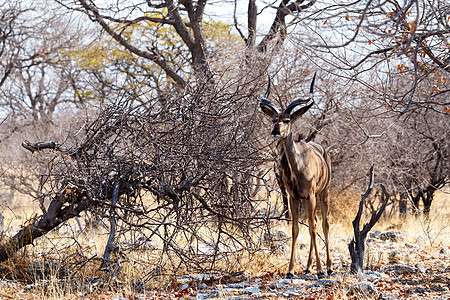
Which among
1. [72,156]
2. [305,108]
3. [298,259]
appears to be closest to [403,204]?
[298,259]

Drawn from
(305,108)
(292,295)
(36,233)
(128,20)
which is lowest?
(292,295)

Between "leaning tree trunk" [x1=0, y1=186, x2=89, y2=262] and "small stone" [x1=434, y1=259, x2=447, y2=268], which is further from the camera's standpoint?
"small stone" [x1=434, y1=259, x2=447, y2=268]

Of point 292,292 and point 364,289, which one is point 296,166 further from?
point 364,289

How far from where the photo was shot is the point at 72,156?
6254 mm

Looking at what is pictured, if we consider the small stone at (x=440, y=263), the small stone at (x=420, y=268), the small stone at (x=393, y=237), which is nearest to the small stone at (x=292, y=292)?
the small stone at (x=420, y=268)

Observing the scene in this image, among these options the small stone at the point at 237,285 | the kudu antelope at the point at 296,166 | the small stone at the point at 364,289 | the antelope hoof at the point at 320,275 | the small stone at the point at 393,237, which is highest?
the kudu antelope at the point at 296,166

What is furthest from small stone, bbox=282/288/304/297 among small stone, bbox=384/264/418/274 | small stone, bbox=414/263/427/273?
small stone, bbox=414/263/427/273

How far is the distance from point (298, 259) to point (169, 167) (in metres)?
3.04

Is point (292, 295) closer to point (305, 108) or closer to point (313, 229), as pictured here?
point (313, 229)

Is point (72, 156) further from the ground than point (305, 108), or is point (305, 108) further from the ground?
point (305, 108)

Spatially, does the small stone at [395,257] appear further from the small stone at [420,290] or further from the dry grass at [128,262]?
the small stone at [420,290]

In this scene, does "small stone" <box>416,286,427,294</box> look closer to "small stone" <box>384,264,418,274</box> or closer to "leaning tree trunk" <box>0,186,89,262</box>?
"small stone" <box>384,264,418,274</box>

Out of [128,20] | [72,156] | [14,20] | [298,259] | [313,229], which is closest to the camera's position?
[72,156]

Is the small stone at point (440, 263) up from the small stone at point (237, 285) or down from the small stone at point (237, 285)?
up
